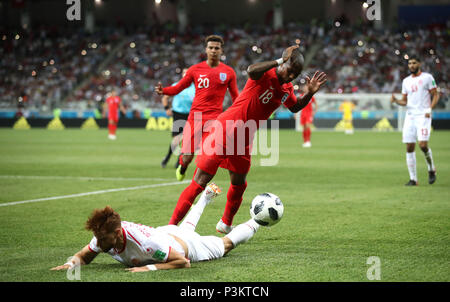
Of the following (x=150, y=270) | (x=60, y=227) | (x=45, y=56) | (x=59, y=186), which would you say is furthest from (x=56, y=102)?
(x=150, y=270)

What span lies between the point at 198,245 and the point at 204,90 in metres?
4.14

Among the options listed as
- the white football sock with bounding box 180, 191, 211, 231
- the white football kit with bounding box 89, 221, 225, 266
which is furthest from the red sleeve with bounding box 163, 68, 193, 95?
the white football kit with bounding box 89, 221, 225, 266

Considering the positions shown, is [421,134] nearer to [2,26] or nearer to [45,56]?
[45,56]

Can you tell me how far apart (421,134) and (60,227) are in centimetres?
Answer: 767

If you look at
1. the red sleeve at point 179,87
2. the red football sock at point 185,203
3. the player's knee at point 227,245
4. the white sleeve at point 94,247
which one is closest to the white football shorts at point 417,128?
the red sleeve at point 179,87

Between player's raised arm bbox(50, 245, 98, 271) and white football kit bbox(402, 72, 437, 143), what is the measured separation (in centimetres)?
863

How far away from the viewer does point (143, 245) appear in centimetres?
533

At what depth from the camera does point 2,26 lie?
167ft

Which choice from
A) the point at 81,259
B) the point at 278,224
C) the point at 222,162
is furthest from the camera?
the point at 278,224

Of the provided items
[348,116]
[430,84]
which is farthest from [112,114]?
[430,84]

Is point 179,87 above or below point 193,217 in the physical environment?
above

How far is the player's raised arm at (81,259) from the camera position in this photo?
5422mm

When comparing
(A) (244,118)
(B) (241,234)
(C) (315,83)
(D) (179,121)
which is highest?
(C) (315,83)

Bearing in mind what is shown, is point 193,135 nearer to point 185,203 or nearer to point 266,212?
point 185,203
